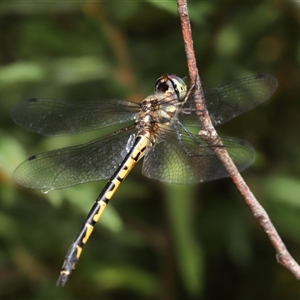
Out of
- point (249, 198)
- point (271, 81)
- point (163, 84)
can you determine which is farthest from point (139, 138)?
point (249, 198)

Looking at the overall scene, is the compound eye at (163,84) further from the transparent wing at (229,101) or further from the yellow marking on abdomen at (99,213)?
the yellow marking on abdomen at (99,213)

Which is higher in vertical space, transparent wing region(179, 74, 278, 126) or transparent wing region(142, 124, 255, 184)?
transparent wing region(179, 74, 278, 126)

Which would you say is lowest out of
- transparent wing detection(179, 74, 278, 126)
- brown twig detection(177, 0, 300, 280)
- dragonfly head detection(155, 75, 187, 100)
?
brown twig detection(177, 0, 300, 280)

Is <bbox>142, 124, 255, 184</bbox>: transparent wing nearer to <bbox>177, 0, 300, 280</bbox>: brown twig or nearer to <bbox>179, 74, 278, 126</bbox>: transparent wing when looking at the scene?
<bbox>179, 74, 278, 126</bbox>: transparent wing

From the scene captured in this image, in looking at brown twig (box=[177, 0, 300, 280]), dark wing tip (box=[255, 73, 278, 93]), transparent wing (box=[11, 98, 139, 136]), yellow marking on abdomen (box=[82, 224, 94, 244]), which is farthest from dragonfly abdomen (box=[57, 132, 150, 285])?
brown twig (box=[177, 0, 300, 280])

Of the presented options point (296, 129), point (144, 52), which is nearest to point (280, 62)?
point (296, 129)

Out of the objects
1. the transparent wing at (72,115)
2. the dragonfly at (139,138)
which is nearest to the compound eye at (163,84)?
the dragonfly at (139,138)

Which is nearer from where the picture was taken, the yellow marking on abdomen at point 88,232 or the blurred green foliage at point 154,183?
the yellow marking on abdomen at point 88,232

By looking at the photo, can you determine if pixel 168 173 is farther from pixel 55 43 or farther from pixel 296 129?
pixel 55 43
